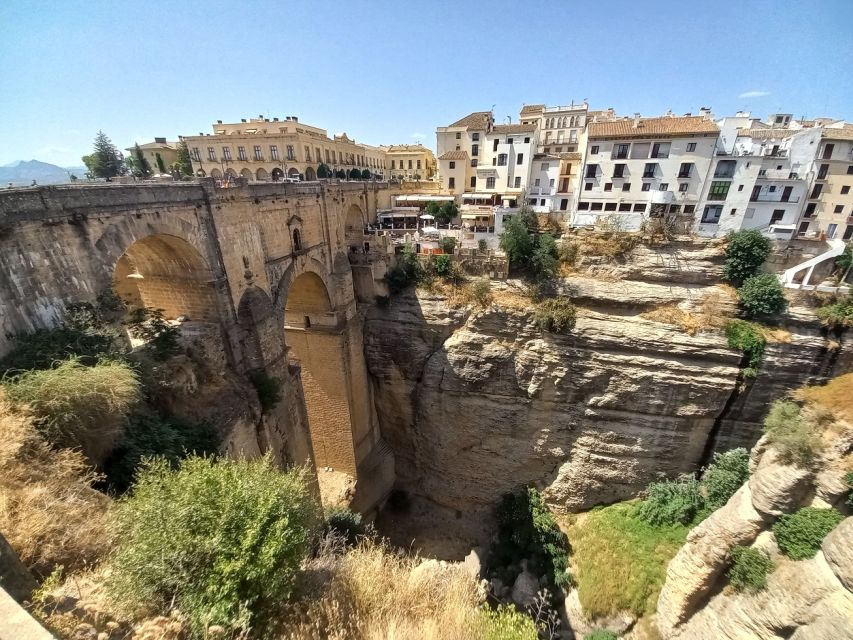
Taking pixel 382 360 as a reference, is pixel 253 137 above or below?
above

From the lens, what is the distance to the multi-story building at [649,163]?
20219mm

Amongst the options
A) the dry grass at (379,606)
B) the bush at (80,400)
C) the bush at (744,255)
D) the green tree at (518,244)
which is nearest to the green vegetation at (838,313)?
the bush at (744,255)

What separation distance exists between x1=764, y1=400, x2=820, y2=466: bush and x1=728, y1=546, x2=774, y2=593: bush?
111 inches

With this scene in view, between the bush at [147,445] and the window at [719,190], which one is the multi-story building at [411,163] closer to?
the window at [719,190]

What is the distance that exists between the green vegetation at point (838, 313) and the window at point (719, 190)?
917 centimetres

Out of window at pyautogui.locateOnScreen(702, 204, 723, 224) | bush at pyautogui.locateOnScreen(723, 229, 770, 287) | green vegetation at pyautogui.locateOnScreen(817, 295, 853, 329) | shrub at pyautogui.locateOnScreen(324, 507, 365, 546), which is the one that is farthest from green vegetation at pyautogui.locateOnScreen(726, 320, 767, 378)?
shrub at pyautogui.locateOnScreen(324, 507, 365, 546)

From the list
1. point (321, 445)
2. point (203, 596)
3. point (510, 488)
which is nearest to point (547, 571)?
point (510, 488)

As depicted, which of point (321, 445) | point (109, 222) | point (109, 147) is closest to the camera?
point (109, 222)

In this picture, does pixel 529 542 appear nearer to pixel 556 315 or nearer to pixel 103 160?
pixel 556 315

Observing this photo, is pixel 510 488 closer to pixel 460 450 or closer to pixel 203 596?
pixel 460 450

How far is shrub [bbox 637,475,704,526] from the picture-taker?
543 inches

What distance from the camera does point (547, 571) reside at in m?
14.8

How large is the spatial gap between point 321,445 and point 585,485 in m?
12.5

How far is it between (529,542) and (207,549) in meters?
15.2
